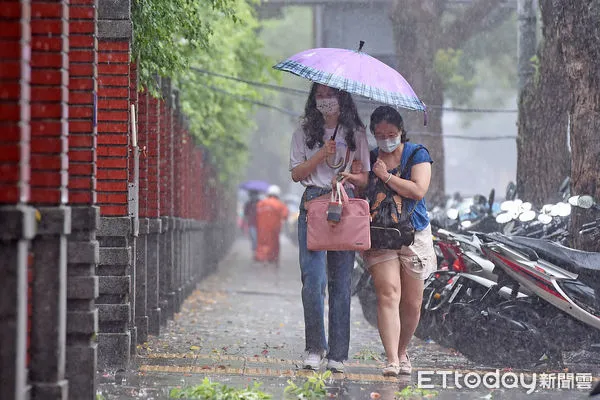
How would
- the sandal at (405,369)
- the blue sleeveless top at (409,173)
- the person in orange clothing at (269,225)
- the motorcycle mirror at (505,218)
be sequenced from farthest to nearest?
the person in orange clothing at (269,225) → the motorcycle mirror at (505,218) → the sandal at (405,369) → the blue sleeveless top at (409,173)

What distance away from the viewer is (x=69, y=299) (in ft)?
21.8

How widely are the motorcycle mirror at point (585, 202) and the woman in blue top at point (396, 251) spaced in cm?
183

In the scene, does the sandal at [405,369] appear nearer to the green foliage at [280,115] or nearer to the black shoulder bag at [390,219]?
the black shoulder bag at [390,219]

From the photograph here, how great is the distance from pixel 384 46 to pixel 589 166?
546 inches

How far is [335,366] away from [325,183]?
1.29m

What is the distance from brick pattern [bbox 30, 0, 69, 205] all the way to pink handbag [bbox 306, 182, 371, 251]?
8.92 ft

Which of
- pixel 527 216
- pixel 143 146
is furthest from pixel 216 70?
pixel 527 216

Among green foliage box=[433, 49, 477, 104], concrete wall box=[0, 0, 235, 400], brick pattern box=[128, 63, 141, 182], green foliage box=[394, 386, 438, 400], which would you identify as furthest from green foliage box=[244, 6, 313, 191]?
green foliage box=[394, 386, 438, 400]

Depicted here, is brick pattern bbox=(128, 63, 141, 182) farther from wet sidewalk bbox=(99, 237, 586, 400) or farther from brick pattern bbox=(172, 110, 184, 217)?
brick pattern bbox=(172, 110, 184, 217)

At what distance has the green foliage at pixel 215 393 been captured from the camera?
22.7 feet

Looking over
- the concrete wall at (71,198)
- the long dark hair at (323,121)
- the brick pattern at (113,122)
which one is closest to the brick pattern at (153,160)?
the concrete wall at (71,198)

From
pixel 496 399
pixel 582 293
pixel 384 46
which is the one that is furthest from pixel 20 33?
pixel 384 46

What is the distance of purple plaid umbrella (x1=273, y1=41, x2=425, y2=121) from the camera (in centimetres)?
819

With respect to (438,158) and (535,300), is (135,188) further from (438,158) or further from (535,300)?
(438,158)
